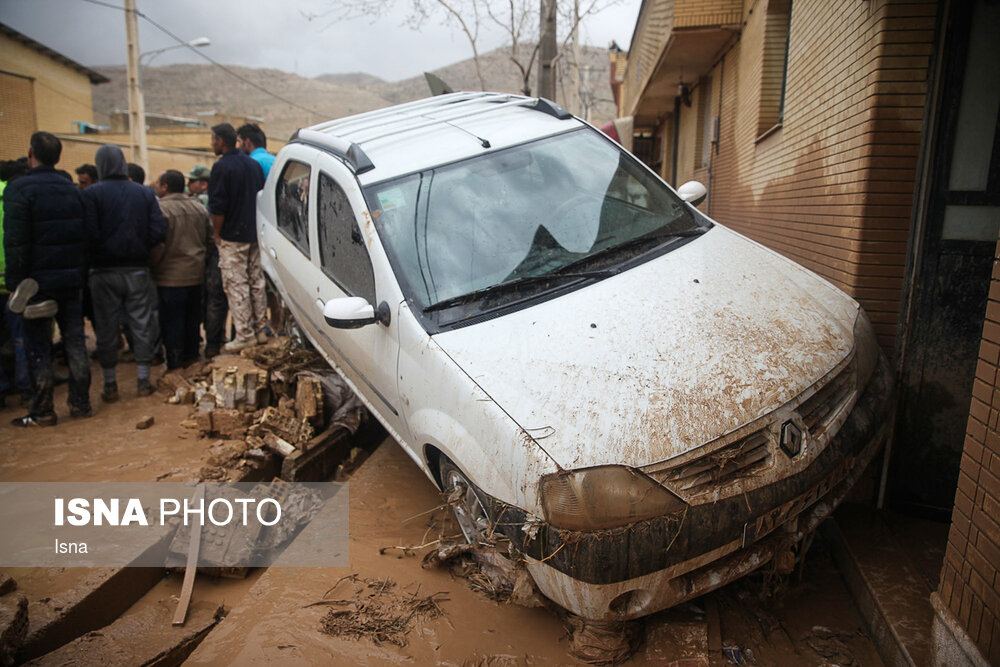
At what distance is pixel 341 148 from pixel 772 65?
5067mm

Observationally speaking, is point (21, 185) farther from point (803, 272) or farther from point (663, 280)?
point (803, 272)

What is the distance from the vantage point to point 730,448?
2289 mm

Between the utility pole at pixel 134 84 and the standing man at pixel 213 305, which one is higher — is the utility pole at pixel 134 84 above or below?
above

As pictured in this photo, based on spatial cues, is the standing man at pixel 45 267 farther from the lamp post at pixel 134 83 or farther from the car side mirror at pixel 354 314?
the lamp post at pixel 134 83

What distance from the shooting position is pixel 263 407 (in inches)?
196

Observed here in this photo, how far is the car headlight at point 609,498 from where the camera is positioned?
218cm

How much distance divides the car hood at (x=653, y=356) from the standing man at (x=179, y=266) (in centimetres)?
437

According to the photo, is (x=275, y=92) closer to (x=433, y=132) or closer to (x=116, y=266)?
(x=116, y=266)

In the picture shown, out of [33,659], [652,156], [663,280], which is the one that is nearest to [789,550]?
[663,280]

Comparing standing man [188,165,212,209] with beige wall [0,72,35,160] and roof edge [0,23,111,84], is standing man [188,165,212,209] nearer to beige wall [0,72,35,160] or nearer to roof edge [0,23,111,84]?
beige wall [0,72,35,160]

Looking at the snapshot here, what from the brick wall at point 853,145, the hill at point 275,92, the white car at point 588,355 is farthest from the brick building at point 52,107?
the hill at point 275,92

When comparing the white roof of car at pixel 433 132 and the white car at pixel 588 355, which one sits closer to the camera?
the white car at pixel 588 355

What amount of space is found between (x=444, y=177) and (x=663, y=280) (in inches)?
52.7

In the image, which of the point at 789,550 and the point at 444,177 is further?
the point at 444,177
